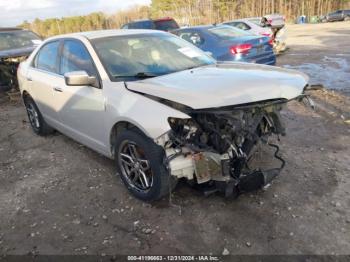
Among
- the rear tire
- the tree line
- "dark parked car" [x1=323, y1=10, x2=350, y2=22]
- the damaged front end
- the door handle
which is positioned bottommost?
"dark parked car" [x1=323, y1=10, x2=350, y2=22]

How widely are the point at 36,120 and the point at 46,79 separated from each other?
49.4 inches

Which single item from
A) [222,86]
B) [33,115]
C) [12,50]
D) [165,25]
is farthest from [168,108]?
[165,25]

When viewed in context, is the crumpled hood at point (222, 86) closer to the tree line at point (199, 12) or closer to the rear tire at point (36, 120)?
the rear tire at point (36, 120)

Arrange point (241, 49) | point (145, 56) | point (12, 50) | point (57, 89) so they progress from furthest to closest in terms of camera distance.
A: point (12, 50) → point (241, 49) → point (57, 89) → point (145, 56)

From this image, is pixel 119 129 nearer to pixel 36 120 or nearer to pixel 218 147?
pixel 218 147

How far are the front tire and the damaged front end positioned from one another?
0.55 feet

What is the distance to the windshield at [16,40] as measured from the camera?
10.3 meters

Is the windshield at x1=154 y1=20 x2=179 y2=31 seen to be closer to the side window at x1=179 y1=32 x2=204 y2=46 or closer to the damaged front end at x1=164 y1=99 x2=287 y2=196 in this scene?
the side window at x1=179 y1=32 x2=204 y2=46

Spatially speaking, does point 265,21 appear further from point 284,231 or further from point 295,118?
point 284,231

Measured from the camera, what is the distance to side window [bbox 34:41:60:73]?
4.92 meters

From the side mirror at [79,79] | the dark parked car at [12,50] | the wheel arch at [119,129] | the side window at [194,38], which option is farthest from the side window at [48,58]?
the side window at [194,38]

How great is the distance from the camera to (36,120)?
6.02 metres

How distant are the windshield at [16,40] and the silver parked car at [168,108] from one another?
668 cm

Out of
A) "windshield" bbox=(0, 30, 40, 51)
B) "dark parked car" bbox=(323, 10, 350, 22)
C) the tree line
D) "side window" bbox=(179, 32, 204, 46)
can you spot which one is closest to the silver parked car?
"side window" bbox=(179, 32, 204, 46)
